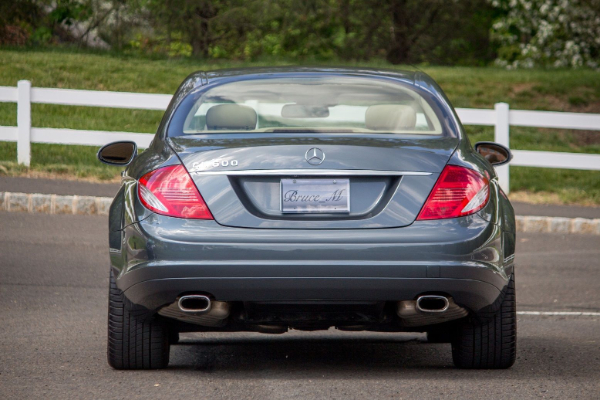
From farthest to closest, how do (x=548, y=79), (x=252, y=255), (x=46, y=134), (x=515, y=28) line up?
(x=515, y=28) < (x=548, y=79) < (x=46, y=134) < (x=252, y=255)

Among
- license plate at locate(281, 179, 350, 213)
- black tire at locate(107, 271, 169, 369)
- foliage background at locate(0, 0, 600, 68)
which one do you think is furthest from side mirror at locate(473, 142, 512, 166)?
foliage background at locate(0, 0, 600, 68)

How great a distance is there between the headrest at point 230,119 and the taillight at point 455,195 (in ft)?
3.47

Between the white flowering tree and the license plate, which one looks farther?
the white flowering tree

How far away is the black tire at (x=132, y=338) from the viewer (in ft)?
16.0

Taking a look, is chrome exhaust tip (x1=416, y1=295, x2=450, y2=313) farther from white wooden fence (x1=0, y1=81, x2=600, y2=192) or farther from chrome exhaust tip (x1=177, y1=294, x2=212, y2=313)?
white wooden fence (x1=0, y1=81, x2=600, y2=192)

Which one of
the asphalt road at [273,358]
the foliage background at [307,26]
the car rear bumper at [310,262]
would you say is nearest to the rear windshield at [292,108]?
the car rear bumper at [310,262]

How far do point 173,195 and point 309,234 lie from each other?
63 centimetres

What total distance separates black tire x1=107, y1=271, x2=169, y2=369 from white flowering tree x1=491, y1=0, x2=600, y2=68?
23.2 m

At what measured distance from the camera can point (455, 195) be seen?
14.8ft

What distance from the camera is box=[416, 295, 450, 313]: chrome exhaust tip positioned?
453cm

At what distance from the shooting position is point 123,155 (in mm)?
5785

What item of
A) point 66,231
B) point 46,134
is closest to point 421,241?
point 66,231

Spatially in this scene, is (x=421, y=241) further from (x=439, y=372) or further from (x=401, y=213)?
(x=439, y=372)

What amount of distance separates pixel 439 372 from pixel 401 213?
1.07 metres
